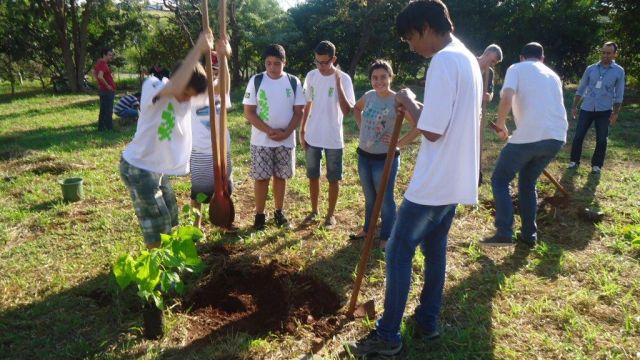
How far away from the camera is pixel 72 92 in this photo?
17.5 metres

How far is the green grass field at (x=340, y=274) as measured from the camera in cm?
269

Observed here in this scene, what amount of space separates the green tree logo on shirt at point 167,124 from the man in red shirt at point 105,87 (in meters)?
6.70

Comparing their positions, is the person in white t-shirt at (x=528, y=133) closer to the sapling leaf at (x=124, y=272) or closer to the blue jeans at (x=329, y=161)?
the blue jeans at (x=329, y=161)

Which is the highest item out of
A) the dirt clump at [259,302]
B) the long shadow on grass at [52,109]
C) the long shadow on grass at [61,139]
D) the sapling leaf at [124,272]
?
the long shadow on grass at [52,109]

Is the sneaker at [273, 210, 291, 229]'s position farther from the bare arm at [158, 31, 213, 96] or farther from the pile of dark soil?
the bare arm at [158, 31, 213, 96]

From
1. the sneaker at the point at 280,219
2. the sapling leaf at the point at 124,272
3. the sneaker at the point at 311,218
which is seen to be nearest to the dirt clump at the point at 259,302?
the sapling leaf at the point at 124,272

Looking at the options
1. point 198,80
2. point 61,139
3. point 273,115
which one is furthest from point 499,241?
point 61,139

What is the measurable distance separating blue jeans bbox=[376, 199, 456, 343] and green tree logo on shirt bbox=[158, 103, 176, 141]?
5.22 feet

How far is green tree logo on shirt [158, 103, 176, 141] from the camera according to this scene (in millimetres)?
2912

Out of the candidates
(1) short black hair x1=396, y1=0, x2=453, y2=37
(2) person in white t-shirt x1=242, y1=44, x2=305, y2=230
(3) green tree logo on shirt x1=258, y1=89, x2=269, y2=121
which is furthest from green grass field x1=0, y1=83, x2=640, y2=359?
(1) short black hair x1=396, y1=0, x2=453, y2=37

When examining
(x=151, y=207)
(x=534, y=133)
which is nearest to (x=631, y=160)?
(x=534, y=133)

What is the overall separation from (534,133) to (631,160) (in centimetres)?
439

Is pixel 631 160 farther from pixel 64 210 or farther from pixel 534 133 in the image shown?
pixel 64 210

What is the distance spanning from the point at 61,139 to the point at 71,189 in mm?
3793
